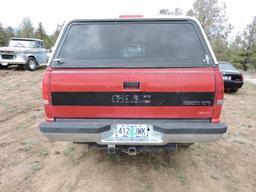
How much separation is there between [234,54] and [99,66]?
30614 millimetres

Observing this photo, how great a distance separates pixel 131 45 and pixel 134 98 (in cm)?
78

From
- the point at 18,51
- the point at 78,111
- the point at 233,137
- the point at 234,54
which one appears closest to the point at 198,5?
the point at 234,54

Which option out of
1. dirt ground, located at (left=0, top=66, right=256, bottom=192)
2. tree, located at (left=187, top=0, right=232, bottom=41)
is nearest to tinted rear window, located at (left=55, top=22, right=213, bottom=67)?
dirt ground, located at (left=0, top=66, right=256, bottom=192)

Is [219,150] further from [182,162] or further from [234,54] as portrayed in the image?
[234,54]

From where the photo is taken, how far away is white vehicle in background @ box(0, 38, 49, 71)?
14.0 meters

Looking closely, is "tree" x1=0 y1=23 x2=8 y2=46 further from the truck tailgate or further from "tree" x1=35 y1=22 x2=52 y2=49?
the truck tailgate

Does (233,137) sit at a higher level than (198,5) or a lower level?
lower

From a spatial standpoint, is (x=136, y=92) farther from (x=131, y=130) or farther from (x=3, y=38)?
(x=3, y=38)

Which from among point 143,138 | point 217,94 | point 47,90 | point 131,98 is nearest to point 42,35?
point 47,90

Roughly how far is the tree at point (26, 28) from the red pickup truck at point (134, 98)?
46.0 metres

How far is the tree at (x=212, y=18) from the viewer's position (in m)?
37.4

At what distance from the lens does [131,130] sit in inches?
121

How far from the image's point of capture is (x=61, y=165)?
3.89 meters

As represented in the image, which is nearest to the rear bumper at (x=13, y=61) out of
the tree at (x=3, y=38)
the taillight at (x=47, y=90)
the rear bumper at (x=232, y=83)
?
the rear bumper at (x=232, y=83)
